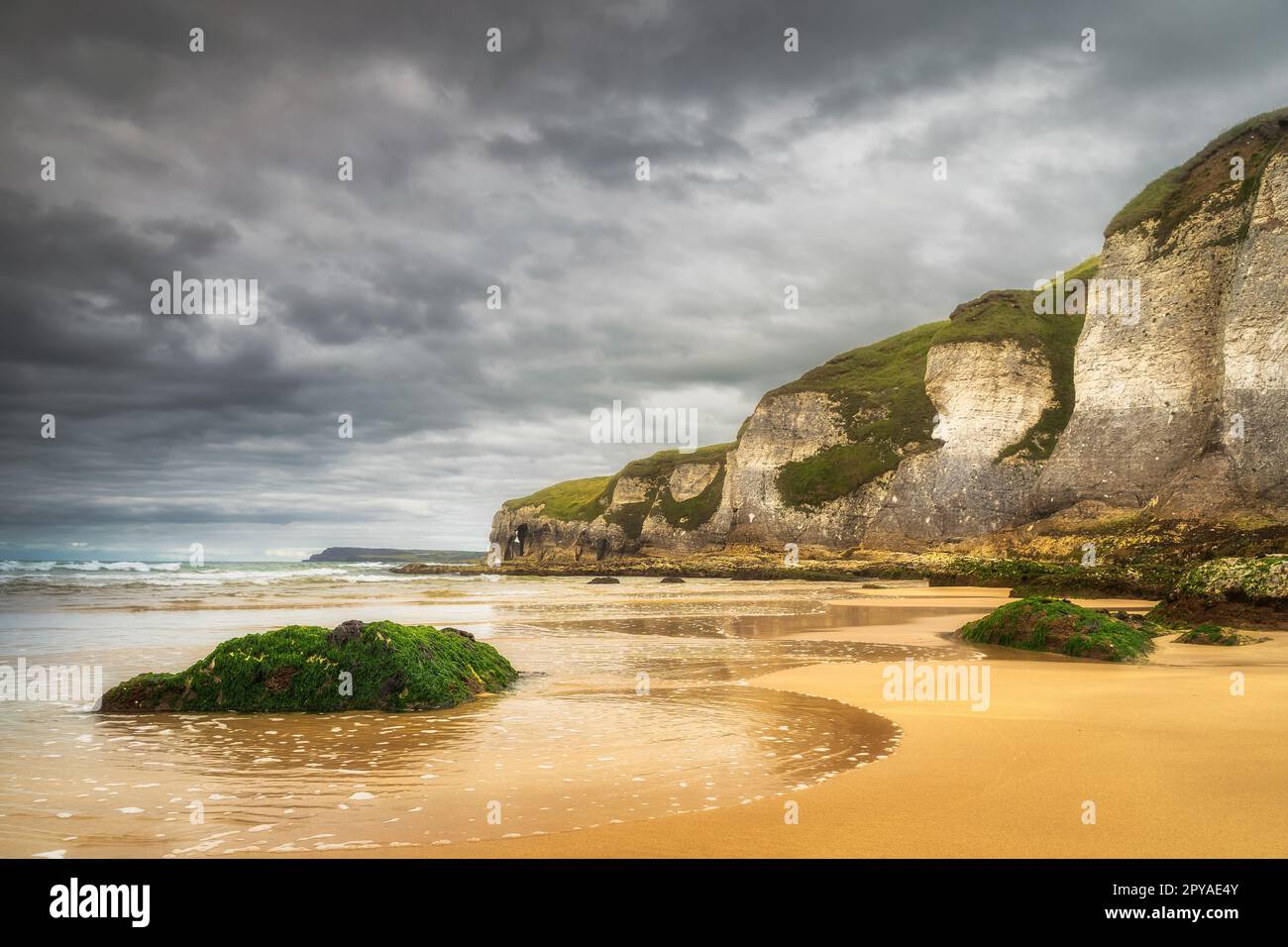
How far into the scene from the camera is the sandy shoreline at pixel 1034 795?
13.8 ft

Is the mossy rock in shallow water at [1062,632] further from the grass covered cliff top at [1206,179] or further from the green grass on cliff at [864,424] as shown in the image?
the green grass on cliff at [864,424]

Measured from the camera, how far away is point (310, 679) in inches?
348

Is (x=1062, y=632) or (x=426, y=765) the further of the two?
(x=1062, y=632)

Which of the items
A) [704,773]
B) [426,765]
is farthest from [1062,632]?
[426,765]

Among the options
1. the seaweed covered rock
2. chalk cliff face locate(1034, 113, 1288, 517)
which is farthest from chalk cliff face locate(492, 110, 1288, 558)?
the seaweed covered rock

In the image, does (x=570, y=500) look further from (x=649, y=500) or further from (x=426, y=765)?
(x=426, y=765)

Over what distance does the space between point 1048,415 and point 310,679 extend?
8114cm

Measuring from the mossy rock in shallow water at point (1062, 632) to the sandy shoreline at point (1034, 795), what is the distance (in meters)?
3.49

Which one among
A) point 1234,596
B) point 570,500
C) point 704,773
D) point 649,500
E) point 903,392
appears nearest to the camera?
point 704,773

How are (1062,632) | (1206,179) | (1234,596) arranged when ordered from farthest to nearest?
(1206,179)
(1234,596)
(1062,632)

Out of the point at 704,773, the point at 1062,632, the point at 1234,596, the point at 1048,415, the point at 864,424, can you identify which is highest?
the point at 864,424
